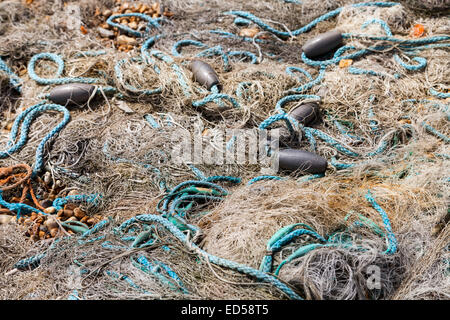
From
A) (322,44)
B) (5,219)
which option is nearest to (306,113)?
(322,44)

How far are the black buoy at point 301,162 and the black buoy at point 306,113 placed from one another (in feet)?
1.68

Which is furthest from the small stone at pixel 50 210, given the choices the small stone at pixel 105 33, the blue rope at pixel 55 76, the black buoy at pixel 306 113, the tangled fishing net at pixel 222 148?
the small stone at pixel 105 33

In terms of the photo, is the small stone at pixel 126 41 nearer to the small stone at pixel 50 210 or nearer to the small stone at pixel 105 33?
the small stone at pixel 105 33

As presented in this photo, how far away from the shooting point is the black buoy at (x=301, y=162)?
12.8 feet

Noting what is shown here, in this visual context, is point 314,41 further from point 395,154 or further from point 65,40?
point 65,40

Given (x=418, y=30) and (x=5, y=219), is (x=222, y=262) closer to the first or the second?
(x=5, y=219)

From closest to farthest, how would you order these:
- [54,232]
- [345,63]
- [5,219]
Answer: [54,232], [5,219], [345,63]

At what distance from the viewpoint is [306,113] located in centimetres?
441

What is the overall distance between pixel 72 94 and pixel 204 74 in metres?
1.28

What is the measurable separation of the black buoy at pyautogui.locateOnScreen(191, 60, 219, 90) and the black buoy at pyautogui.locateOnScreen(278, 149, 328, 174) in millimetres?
1125

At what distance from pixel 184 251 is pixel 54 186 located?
59.8 inches

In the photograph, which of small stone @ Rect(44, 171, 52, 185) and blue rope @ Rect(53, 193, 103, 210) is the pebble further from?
small stone @ Rect(44, 171, 52, 185)
